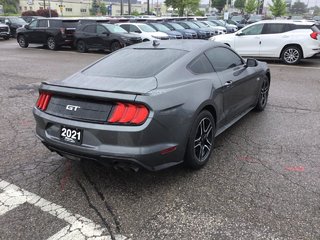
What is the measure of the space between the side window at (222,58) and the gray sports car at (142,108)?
0.02 m

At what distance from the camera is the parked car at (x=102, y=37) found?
1636cm

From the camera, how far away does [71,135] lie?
3.39 m

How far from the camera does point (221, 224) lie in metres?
2.98

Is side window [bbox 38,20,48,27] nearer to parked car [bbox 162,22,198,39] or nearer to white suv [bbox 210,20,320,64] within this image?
parked car [bbox 162,22,198,39]

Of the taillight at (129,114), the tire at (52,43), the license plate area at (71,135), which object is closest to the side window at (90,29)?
the tire at (52,43)

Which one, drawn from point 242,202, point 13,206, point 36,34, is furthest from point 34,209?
point 36,34

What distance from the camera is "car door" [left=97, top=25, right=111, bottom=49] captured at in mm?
16880

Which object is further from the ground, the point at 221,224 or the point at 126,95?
the point at 126,95

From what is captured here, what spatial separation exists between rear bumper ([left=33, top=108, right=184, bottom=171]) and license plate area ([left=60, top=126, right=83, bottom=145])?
1.6 inches

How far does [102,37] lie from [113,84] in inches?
561

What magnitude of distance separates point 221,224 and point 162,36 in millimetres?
15365

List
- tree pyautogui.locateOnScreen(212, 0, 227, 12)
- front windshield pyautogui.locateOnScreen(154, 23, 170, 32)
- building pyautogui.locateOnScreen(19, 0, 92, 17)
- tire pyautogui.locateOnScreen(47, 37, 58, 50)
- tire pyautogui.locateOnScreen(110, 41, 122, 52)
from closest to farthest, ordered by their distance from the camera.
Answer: tire pyautogui.locateOnScreen(110, 41, 122, 52)
tire pyautogui.locateOnScreen(47, 37, 58, 50)
front windshield pyautogui.locateOnScreen(154, 23, 170, 32)
tree pyautogui.locateOnScreen(212, 0, 227, 12)
building pyautogui.locateOnScreen(19, 0, 92, 17)

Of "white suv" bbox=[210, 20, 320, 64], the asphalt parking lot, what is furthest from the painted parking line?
"white suv" bbox=[210, 20, 320, 64]

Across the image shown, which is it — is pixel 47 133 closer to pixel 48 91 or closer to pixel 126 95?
pixel 48 91
